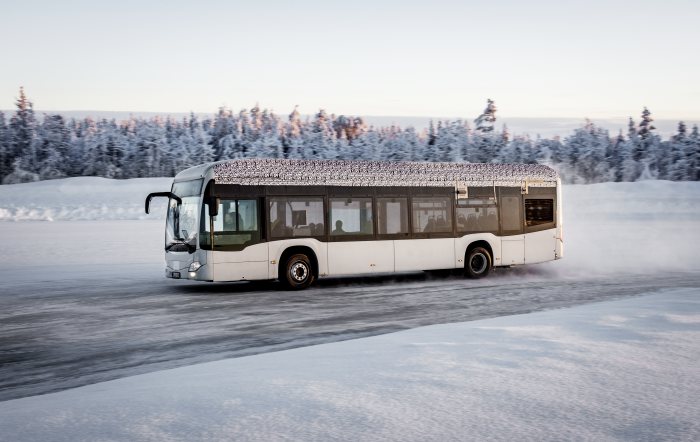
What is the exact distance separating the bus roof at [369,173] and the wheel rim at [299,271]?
1.95 meters

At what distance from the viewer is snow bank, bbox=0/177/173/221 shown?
5991 cm

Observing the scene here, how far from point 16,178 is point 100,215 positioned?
44.3 m

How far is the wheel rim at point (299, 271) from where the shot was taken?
18734 millimetres

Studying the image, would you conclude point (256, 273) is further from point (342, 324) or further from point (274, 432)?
point (274, 432)

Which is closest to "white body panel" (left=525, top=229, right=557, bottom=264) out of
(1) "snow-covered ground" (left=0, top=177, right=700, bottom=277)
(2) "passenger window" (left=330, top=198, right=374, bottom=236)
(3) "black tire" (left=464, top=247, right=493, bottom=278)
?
(1) "snow-covered ground" (left=0, top=177, right=700, bottom=277)

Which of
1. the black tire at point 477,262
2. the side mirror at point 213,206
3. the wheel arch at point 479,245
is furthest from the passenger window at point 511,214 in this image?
the side mirror at point 213,206

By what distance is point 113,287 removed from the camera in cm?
1916

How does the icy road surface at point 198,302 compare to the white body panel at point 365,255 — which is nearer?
the icy road surface at point 198,302

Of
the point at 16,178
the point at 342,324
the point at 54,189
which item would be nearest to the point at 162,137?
the point at 16,178

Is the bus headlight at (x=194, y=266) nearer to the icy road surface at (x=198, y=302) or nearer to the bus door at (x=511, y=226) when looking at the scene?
the icy road surface at (x=198, y=302)

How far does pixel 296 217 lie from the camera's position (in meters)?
19.0

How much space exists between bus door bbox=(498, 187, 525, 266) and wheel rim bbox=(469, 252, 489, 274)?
0.66m

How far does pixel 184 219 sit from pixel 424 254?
6227mm

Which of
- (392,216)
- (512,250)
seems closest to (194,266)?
(392,216)
